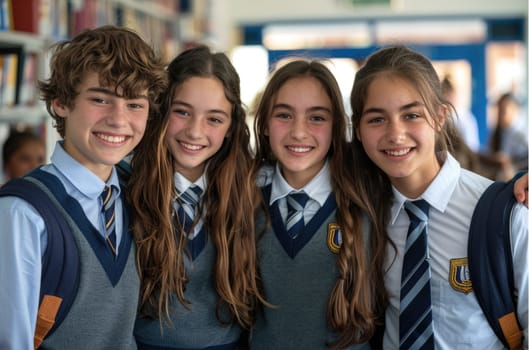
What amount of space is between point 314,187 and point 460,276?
1.67ft

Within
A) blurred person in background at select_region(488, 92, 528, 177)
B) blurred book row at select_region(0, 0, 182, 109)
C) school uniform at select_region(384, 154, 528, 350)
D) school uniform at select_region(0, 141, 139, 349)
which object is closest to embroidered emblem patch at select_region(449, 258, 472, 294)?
school uniform at select_region(384, 154, 528, 350)

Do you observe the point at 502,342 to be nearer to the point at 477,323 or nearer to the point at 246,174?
the point at 477,323

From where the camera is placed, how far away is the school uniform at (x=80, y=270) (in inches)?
60.9

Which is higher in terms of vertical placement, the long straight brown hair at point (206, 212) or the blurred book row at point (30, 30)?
the blurred book row at point (30, 30)

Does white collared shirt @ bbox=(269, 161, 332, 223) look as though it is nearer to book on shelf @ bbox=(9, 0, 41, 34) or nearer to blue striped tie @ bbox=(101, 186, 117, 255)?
blue striped tie @ bbox=(101, 186, 117, 255)

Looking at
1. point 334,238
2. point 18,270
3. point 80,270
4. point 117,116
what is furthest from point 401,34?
point 18,270

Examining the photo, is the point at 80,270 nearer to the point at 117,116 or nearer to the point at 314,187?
→ the point at 117,116

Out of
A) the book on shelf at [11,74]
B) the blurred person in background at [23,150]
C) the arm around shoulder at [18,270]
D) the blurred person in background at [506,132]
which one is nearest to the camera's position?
the arm around shoulder at [18,270]

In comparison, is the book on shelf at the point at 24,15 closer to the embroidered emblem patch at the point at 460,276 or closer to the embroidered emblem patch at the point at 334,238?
the embroidered emblem patch at the point at 334,238

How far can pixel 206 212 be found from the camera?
6.63ft

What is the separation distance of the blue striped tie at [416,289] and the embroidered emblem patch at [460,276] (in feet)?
0.22

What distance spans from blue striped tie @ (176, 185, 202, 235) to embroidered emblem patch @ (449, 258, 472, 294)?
0.77 m

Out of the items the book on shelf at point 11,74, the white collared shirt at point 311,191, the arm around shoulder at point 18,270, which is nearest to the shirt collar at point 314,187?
the white collared shirt at point 311,191

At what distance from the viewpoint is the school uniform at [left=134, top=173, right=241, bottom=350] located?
1.92 m
